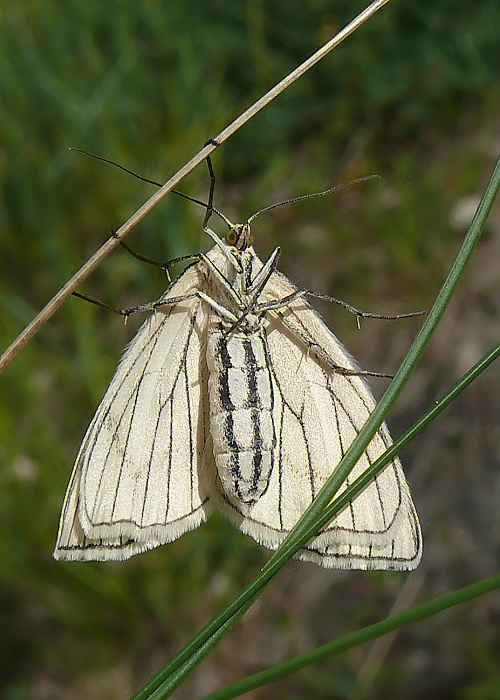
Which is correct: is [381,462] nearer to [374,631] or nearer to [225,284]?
[374,631]

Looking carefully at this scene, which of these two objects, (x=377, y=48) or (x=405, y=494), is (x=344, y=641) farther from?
(x=377, y=48)

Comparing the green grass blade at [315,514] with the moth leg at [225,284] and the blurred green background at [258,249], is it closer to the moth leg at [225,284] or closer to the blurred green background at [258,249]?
the moth leg at [225,284]

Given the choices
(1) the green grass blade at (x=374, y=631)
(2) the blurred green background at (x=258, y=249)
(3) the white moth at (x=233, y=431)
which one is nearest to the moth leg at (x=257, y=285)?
(3) the white moth at (x=233, y=431)

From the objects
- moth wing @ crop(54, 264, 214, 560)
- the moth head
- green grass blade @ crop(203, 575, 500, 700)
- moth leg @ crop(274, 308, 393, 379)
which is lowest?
green grass blade @ crop(203, 575, 500, 700)

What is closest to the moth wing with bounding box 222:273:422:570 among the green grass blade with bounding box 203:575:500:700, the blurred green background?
the green grass blade with bounding box 203:575:500:700

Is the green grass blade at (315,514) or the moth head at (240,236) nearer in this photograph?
the green grass blade at (315,514)

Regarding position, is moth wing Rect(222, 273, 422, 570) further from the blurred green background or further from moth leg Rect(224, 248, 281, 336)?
the blurred green background

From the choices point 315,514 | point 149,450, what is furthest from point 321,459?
point 315,514
